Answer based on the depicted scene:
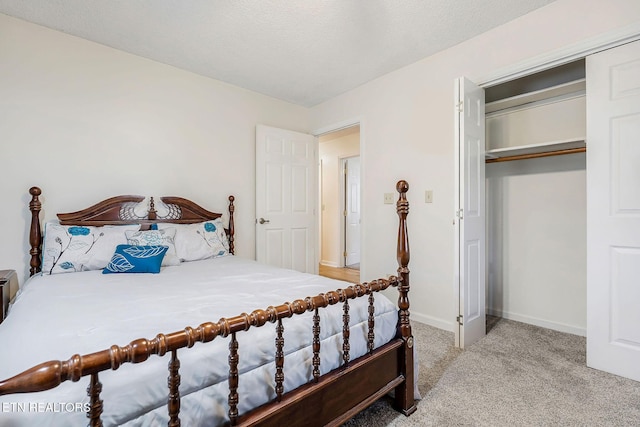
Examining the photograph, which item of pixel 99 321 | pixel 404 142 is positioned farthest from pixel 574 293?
pixel 99 321

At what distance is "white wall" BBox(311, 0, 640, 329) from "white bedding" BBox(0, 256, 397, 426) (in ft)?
4.70

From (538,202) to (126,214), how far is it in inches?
151

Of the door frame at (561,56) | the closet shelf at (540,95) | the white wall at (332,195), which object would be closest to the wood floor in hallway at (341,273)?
the white wall at (332,195)

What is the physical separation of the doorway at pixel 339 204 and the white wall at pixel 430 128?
1917 millimetres

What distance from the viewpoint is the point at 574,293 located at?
104 inches

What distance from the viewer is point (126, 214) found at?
2754mm

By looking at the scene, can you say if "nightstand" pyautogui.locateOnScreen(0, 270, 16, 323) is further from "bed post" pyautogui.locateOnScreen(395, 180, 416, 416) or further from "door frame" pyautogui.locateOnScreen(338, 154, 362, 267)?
"door frame" pyautogui.locateOnScreen(338, 154, 362, 267)

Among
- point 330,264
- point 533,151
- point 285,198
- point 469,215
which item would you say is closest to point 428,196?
point 469,215

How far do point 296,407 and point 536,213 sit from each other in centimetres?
284

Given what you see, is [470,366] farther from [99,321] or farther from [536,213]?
[99,321]

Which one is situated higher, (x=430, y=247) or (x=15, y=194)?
(x=15, y=194)

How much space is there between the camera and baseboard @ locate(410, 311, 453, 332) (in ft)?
9.06

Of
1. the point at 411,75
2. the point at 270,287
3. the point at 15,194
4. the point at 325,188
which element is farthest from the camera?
the point at 325,188

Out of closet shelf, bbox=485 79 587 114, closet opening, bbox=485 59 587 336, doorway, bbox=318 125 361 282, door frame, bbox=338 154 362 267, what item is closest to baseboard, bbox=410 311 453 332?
closet opening, bbox=485 59 587 336
